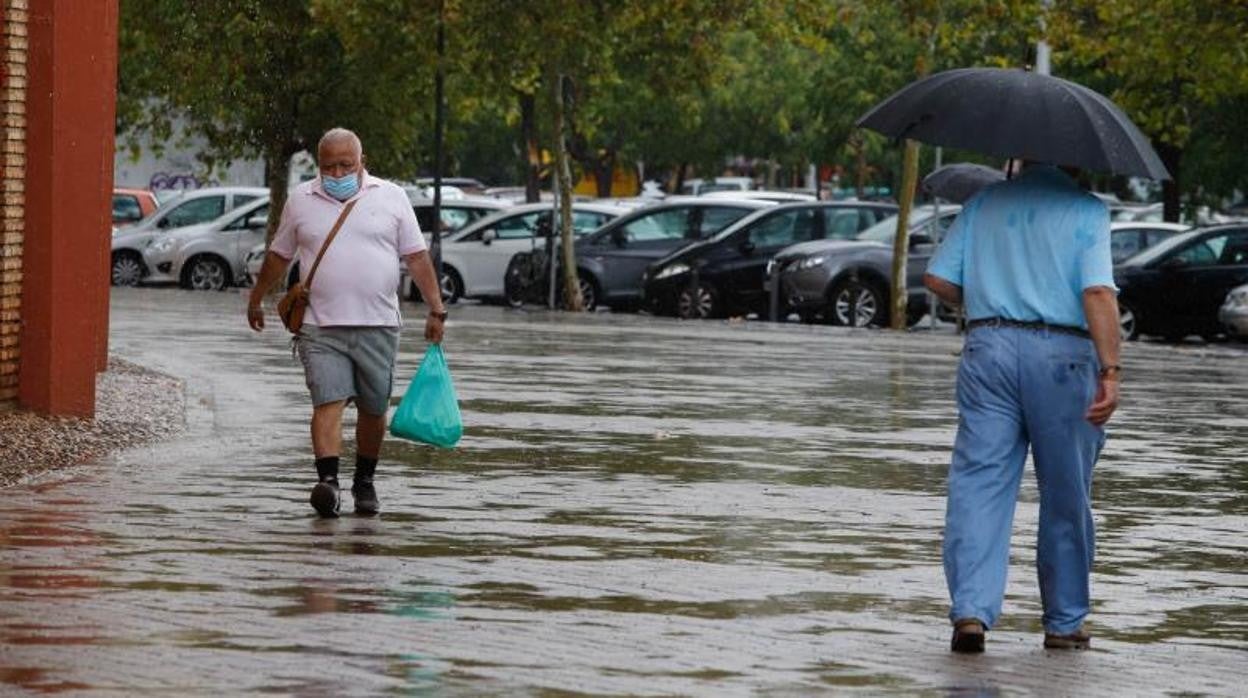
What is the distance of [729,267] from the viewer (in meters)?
40.3

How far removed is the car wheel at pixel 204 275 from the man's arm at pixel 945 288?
37207 mm

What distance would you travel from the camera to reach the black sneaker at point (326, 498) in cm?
1277

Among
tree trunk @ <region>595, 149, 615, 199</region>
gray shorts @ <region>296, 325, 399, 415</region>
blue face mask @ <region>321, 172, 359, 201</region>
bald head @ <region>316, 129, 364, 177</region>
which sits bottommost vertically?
gray shorts @ <region>296, 325, 399, 415</region>

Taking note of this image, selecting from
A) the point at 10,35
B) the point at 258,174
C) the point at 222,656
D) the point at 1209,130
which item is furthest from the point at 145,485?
the point at 258,174

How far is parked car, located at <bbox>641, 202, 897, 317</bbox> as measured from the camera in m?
40.2

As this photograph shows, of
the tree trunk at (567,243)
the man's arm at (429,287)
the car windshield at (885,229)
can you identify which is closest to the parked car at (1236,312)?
the car windshield at (885,229)

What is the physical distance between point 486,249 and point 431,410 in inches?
1202

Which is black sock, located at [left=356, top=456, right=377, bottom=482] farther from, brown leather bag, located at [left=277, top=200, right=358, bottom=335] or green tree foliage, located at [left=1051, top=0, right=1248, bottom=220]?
green tree foliage, located at [left=1051, top=0, right=1248, bottom=220]

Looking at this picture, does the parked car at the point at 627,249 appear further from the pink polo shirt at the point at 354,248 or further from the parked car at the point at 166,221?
the pink polo shirt at the point at 354,248

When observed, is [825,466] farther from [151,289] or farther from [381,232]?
[151,289]

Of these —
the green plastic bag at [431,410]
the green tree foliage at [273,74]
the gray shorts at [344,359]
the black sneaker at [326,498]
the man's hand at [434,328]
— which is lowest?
the black sneaker at [326,498]

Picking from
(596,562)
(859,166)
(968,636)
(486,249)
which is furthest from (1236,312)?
(859,166)

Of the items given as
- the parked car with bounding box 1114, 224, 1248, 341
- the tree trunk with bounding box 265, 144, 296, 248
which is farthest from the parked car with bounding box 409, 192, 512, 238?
the parked car with bounding box 1114, 224, 1248, 341

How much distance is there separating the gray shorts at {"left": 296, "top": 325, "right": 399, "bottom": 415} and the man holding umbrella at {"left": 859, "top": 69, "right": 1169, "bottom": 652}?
3.52 meters
